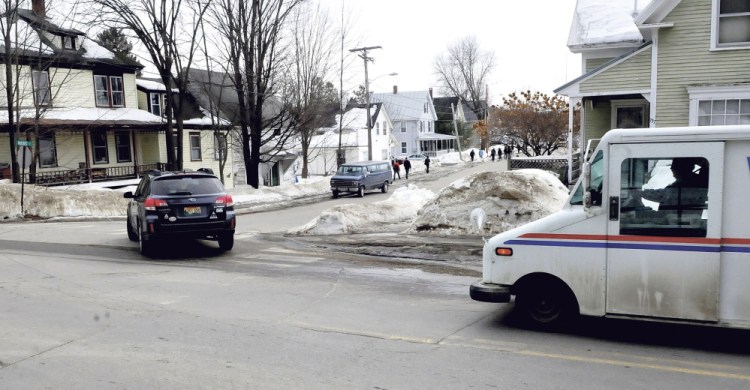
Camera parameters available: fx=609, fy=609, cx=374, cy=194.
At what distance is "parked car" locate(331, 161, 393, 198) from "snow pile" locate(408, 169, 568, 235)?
17.4 meters

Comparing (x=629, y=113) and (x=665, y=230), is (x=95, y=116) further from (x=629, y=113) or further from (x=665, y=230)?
(x=665, y=230)

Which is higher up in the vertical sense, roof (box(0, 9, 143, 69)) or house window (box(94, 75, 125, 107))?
roof (box(0, 9, 143, 69))

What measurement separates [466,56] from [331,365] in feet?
331

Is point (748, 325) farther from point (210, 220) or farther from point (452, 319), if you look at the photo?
point (210, 220)

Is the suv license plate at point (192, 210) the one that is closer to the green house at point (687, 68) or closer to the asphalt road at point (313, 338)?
the asphalt road at point (313, 338)

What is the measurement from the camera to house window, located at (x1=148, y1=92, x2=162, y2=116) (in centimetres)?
3959

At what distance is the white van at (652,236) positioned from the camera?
6.02 m

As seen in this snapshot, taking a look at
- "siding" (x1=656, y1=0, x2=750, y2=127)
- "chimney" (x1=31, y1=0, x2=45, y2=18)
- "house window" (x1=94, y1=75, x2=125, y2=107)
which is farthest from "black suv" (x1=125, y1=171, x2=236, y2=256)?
"house window" (x1=94, y1=75, x2=125, y2=107)

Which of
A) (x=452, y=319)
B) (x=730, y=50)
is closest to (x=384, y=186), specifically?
(x=730, y=50)

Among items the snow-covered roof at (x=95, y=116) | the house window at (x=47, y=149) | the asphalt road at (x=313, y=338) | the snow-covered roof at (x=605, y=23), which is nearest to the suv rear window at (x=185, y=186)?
the asphalt road at (x=313, y=338)

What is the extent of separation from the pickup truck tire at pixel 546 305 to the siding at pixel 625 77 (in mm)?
12630

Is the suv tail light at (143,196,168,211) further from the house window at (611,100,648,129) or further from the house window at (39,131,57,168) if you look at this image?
the house window at (39,131,57,168)

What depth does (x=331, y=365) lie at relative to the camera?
5820 millimetres

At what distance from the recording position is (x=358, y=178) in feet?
108
